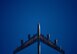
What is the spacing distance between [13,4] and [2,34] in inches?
16.1

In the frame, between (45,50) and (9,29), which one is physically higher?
(9,29)

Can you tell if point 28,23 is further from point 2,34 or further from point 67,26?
point 67,26

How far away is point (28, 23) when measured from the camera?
5.30ft

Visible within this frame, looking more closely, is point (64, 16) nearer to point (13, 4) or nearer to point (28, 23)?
point (28, 23)

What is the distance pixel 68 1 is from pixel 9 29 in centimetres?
82

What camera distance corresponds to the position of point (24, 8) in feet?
5.23

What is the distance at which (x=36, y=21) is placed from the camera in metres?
1.60

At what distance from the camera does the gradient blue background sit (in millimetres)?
1588

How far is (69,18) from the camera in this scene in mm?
1619

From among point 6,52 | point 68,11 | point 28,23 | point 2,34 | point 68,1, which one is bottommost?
point 6,52

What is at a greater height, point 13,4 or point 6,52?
point 13,4

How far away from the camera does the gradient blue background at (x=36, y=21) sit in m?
1.59

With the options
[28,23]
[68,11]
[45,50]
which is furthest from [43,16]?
[45,50]

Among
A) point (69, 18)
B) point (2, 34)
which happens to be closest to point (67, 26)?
point (69, 18)
